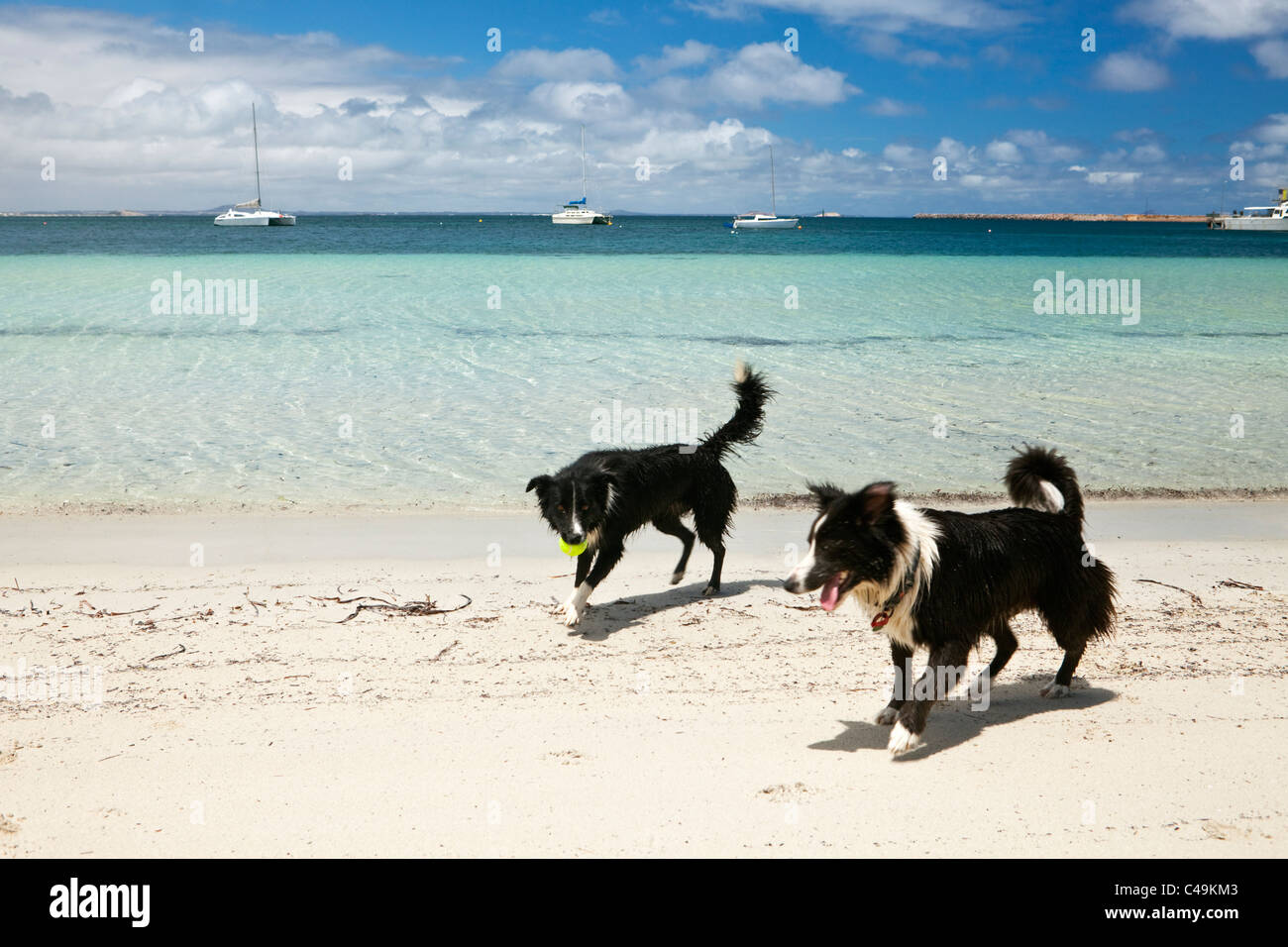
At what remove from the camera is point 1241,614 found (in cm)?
653

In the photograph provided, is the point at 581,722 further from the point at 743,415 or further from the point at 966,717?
the point at 743,415

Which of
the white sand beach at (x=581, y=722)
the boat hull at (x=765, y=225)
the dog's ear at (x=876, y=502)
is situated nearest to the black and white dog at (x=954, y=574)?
the dog's ear at (x=876, y=502)

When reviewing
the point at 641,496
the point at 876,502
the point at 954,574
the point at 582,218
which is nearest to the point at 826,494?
the point at 876,502

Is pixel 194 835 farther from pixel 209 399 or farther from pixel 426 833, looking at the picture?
pixel 209 399

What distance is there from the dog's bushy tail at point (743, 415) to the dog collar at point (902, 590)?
313 centimetres

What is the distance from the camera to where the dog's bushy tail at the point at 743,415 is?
7.54m

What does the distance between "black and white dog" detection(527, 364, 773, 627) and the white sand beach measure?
0.40 metres

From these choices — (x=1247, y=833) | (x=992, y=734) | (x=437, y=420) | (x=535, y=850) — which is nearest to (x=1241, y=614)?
(x=992, y=734)

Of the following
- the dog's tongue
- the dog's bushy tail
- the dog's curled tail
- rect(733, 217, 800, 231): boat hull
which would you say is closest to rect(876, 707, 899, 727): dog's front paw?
the dog's tongue

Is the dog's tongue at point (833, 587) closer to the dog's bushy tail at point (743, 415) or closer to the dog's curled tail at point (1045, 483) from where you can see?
the dog's curled tail at point (1045, 483)

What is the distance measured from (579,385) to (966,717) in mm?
11769

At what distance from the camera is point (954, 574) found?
15.1 ft

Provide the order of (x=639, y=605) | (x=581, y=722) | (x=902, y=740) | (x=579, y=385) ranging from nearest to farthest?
(x=902, y=740) → (x=581, y=722) → (x=639, y=605) → (x=579, y=385)

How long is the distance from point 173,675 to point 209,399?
10.5m
